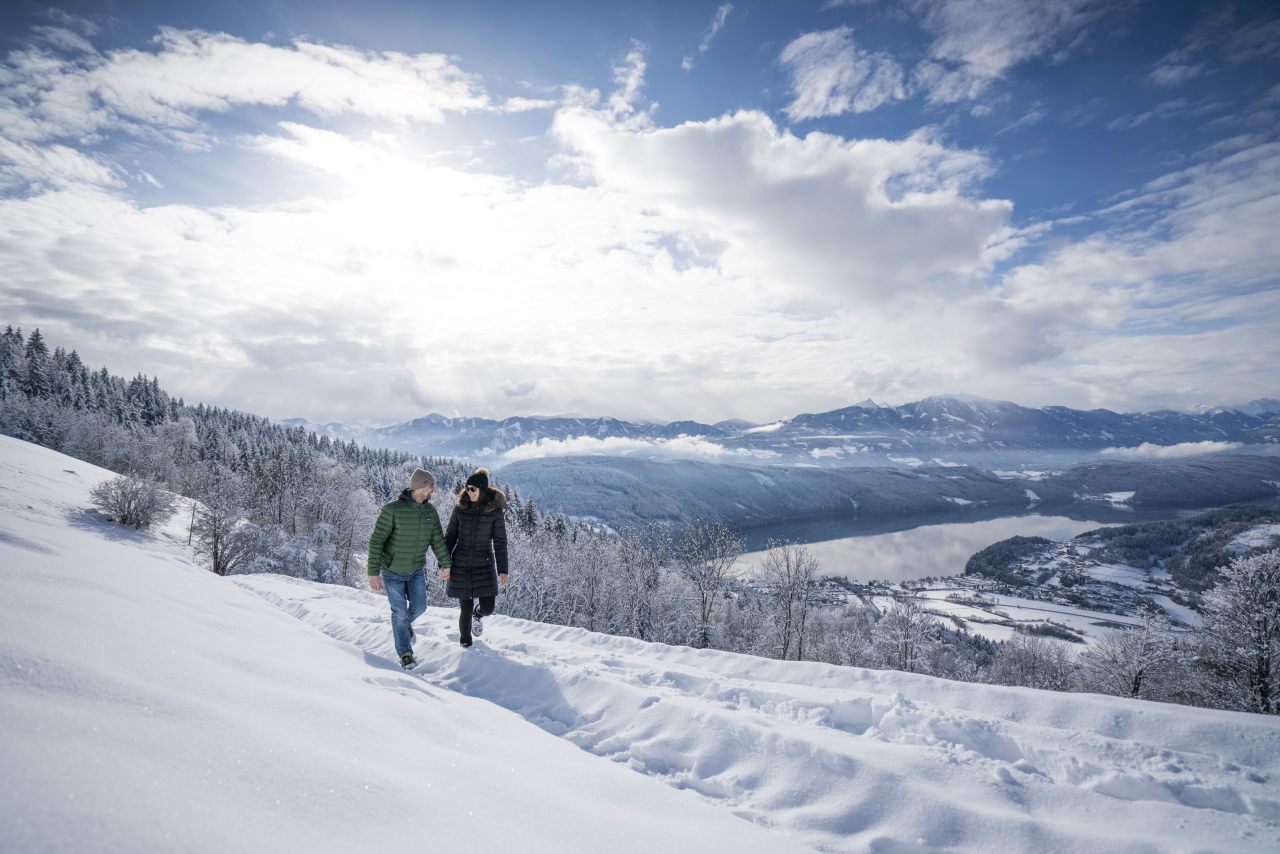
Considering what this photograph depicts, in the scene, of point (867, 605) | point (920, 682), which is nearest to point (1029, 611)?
point (867, 605)

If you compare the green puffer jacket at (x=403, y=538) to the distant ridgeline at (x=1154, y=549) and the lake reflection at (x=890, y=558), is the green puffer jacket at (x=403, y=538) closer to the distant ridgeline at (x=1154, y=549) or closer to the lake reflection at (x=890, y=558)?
the lake reflection at (x=890, y=558)

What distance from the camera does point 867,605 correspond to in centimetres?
8975

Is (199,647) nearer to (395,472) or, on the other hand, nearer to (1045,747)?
(1045,747)

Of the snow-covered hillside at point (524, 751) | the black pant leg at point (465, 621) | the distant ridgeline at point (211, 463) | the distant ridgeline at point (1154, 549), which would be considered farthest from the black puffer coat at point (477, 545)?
the distant ridgeline at point (1154, 549)

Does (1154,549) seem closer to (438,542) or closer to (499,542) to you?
(499,542)

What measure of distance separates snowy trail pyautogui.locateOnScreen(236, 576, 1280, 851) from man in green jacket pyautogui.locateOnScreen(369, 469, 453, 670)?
1.06 m

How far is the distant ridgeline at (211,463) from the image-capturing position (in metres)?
38.2

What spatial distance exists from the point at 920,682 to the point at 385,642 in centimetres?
835

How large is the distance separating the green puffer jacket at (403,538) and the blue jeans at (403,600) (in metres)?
0.16

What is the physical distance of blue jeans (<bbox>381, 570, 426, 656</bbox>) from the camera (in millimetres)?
7605

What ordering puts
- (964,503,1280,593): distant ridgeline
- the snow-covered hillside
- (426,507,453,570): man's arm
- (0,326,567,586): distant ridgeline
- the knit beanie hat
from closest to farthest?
1. the snow-covered hillside
2. (426,507,453,570): man's arm
3. the knit beanie hat
4. (0,326,567,586): distant ridgeline
5. (964,503,1280,593): distant ridgeline

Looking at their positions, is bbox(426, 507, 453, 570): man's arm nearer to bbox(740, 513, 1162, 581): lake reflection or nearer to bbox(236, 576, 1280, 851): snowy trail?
bbox(236, 576, 1280, 851): snowy trail

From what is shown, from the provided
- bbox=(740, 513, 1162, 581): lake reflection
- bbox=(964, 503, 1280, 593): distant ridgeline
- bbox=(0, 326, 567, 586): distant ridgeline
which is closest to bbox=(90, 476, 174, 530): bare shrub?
bbox=(0, 326, 567, 586): distant ridgeline

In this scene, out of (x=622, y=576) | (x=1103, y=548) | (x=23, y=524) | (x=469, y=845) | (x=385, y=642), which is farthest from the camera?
(x=1103, y=548)
